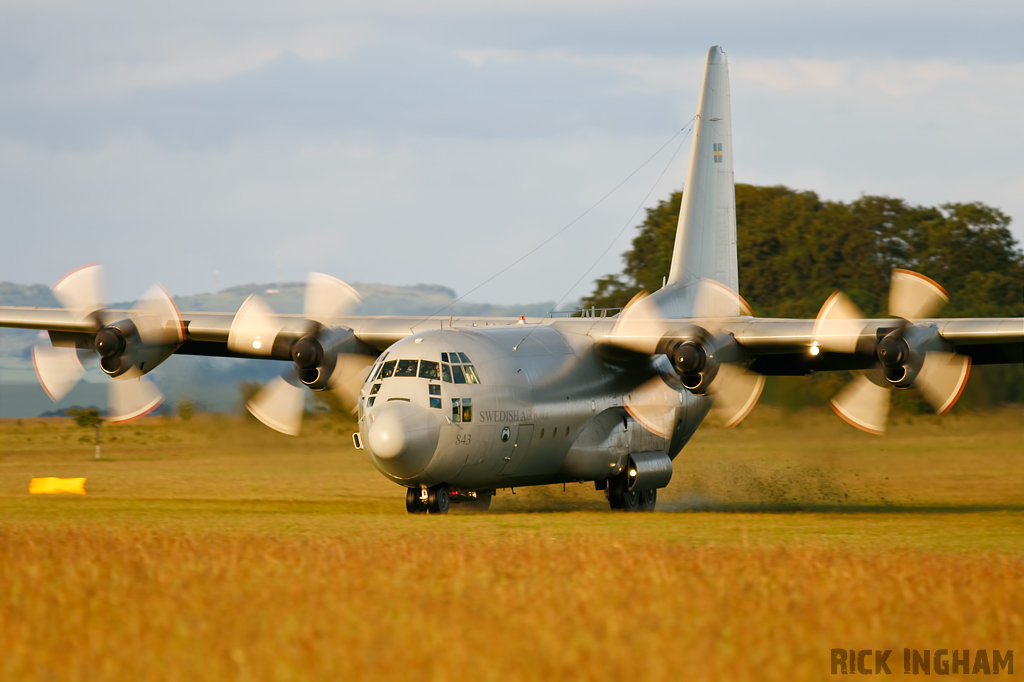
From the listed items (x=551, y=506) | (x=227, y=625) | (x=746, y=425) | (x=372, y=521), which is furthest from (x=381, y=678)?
(x=746, y=425)

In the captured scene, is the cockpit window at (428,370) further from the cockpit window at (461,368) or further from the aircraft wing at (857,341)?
the aircraft wing at (857,341)

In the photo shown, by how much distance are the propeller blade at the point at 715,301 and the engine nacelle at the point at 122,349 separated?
11.3m

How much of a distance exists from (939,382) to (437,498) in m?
8.37

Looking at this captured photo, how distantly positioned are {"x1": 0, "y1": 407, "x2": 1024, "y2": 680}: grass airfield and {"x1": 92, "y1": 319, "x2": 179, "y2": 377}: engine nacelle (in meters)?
2.42

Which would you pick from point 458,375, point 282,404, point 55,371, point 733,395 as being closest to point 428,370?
point 458,375

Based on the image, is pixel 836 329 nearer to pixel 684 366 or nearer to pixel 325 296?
pixel 684 366

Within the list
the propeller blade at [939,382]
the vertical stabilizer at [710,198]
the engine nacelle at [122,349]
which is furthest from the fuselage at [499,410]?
the engine nacelle at [122,349]

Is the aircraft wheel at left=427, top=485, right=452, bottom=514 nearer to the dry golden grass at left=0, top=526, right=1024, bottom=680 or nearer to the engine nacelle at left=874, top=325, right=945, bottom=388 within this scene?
the dry golden grass at left=0, top=526, right=1024, bottom=680

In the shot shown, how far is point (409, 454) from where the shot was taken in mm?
17266

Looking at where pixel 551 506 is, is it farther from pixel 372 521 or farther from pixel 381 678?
pixel 381 678

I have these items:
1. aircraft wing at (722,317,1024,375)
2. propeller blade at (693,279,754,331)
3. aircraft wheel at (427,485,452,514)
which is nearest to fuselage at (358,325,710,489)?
aircraft wheel at (427,485,452,514)

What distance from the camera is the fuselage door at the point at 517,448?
19.1 meters

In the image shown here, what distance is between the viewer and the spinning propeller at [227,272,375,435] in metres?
21.8

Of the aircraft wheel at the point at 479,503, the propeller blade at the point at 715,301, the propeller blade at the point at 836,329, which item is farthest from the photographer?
the propeller blade at the point at 715,301
